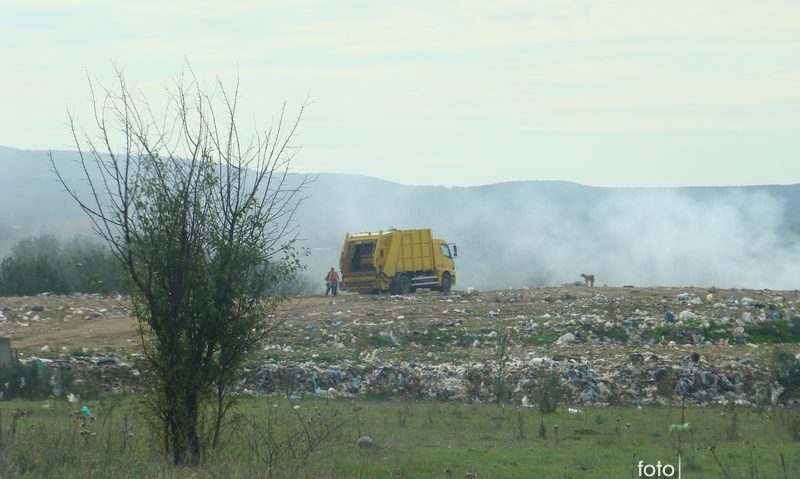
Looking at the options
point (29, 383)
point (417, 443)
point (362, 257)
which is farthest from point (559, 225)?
point (417, 443)

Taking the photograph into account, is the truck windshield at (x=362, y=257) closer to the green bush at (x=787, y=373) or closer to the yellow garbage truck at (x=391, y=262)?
the yellow garbage truck at (x=391, y=262)

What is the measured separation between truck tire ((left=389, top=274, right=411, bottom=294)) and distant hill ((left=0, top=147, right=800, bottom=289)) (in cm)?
2077

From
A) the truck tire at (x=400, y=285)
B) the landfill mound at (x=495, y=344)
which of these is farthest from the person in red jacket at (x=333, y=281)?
the landfill mound at (x=495, y=344)

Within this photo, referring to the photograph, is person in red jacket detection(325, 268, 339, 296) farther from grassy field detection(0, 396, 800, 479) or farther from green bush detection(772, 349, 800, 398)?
green bush detection(772, 349, 800, 398)

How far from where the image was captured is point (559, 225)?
103m

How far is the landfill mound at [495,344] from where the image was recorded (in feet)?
61.9

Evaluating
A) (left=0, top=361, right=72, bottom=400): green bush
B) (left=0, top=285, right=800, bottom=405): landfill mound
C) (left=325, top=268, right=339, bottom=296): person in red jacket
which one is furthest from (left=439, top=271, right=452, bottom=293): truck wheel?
(left=0, top=361, right=72, bottom=400): green bush

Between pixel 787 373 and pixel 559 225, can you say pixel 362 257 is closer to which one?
pixel 787 373

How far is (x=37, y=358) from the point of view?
19.5 metres

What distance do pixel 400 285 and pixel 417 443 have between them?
23985 mm

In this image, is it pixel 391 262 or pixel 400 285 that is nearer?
pixel 391 262

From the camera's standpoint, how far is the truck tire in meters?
36.5

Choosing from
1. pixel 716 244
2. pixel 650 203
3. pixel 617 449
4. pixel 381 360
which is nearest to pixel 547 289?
pixel 381 360

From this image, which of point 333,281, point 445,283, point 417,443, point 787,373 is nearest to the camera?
point 417,443
